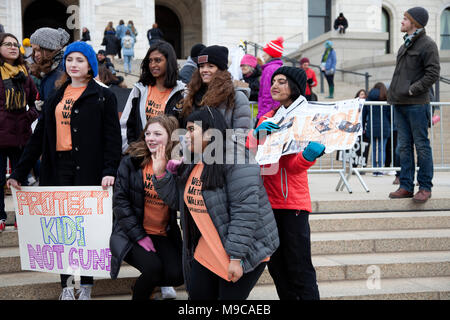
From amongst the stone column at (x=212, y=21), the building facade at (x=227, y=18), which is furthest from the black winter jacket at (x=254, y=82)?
the stone column at (x=212, y=21)

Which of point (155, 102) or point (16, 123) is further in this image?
point (16, 123)

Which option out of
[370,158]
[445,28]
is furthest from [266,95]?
[445,28]

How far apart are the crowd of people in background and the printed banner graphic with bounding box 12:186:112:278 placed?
12cm

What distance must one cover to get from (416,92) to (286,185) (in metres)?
3.04

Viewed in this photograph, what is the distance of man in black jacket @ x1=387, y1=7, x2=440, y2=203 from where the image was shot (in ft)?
19.1

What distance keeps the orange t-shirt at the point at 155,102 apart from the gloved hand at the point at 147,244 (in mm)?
1153

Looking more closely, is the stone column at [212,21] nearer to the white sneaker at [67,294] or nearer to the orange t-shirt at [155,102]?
the orange t-shirt at [155,102]

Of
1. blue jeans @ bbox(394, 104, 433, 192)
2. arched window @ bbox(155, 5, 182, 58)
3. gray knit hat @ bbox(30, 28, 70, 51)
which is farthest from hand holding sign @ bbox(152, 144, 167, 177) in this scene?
arched window @ bbox(155, 5, 182, 58)

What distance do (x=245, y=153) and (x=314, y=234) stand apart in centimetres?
257

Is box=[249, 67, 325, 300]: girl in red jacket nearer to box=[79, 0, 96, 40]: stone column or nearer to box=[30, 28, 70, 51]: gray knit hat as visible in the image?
box=[30, 28, 70, 51]: gray knit hat

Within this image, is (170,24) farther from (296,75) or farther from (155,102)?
(296,75)

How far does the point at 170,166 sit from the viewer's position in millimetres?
3477

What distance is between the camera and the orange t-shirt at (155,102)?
14.8 feet

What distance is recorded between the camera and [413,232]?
565cm
